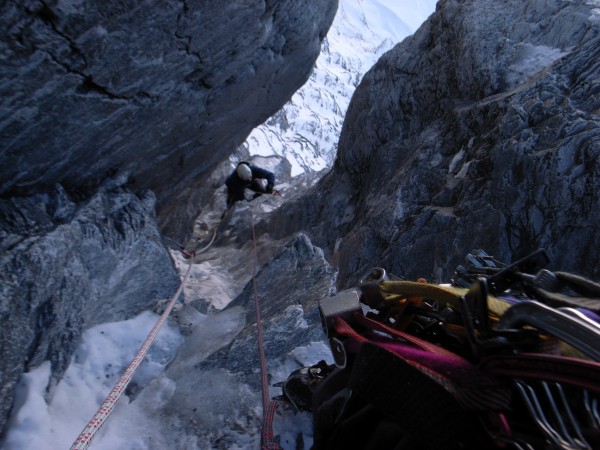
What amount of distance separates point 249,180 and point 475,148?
5469 mm

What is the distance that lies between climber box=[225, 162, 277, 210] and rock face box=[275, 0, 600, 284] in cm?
281

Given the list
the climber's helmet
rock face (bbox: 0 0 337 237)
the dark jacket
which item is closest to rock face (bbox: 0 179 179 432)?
rock face (bbox: 0 0 337 237)

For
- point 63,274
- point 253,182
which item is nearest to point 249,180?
point 253,182

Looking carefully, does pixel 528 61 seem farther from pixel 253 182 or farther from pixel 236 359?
pixel 236 359

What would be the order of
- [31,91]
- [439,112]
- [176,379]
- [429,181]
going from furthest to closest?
[439,112]
[429,181]
[176,379]
[31,91]

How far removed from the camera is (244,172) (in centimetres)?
950

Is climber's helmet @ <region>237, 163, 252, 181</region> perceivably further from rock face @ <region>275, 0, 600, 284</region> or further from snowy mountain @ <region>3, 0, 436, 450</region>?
snowy mountain @ <region>3, 0, 436, 450</region>

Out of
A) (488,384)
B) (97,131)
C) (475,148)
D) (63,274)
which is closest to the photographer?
(488,384)

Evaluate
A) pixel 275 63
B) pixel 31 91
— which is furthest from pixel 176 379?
pixel 275 63

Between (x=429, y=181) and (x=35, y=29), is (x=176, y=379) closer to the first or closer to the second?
(x=35, y=29)

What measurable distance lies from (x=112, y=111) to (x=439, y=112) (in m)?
9.35

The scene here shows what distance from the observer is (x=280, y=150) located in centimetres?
4822

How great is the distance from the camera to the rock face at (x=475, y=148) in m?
6.45

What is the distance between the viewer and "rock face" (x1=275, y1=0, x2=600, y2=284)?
6453mm
